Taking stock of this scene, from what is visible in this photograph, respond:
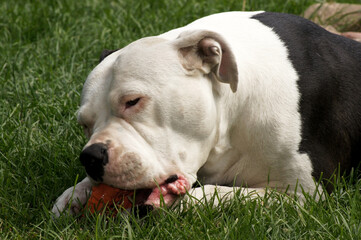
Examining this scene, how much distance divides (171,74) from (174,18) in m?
2.99

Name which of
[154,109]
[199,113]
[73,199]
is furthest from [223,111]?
[73,199]

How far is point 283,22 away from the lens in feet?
12.3

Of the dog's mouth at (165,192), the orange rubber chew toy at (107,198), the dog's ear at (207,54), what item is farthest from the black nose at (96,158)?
the dog's ear at (207,54)

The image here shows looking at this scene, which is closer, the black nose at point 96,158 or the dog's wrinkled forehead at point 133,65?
the black nose at point 96,158

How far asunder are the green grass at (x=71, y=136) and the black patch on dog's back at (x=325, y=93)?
21cm

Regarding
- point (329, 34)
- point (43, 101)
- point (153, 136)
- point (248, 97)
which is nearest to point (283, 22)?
point (329, 34)

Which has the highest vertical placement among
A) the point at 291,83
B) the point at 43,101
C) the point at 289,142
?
the point at 291,83

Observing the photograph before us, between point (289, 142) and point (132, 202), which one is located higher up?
point (289, 142)

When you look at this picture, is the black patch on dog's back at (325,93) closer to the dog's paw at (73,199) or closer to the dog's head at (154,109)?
the dog's head at (154,109)

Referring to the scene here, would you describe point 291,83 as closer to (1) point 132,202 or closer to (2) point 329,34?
(2) point 329,34

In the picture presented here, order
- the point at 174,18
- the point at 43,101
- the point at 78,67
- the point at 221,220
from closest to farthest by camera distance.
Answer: the point at 221,220
the point at 43,101
the point at 78,67
the point at 174,18

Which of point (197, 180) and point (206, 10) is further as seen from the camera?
point (206, 10)

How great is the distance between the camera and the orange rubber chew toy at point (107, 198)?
10.6ft

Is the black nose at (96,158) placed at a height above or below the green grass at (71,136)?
above
